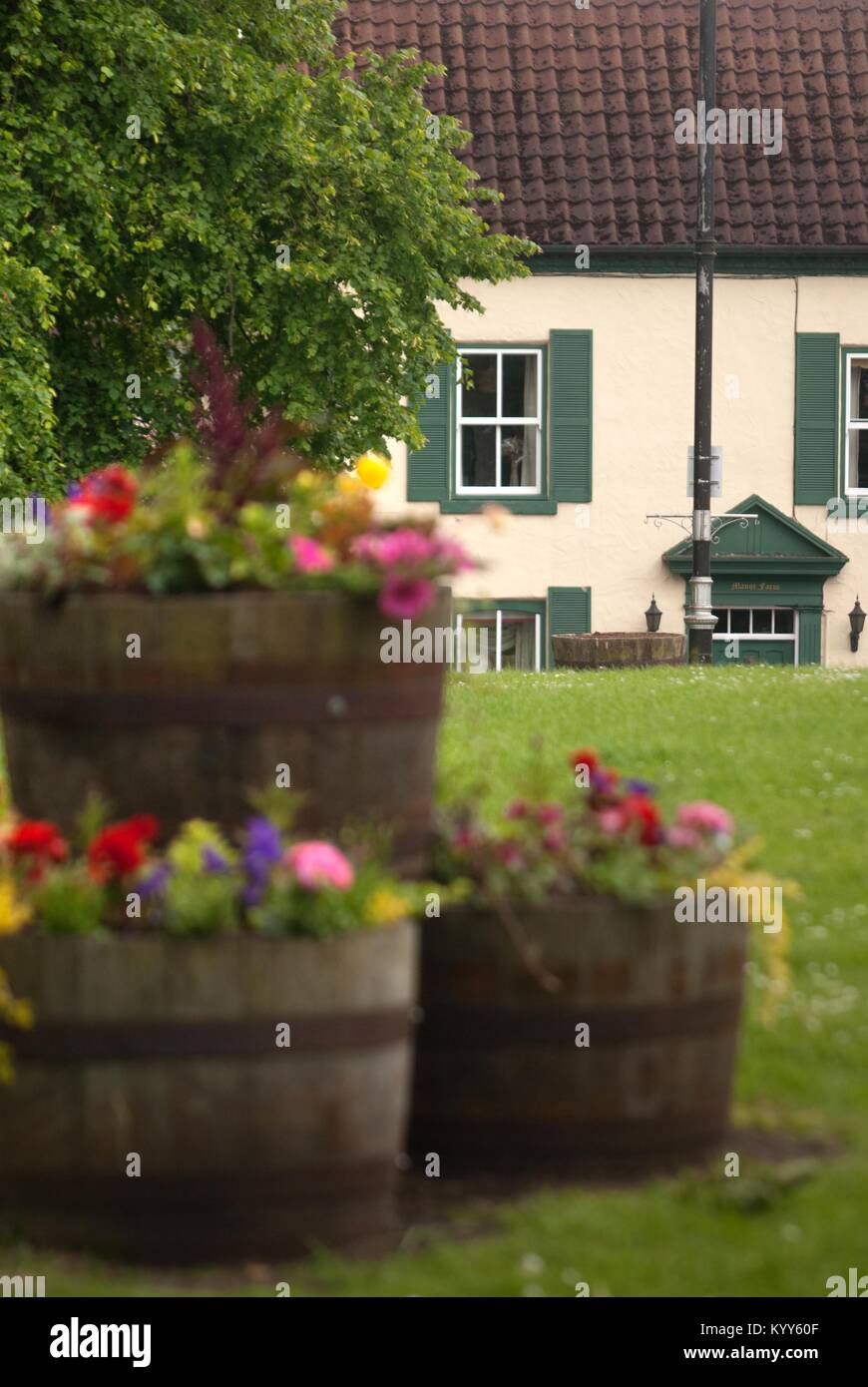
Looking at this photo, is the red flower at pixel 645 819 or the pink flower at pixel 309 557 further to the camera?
the red flower at pixel 645 819

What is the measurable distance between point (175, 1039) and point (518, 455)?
23.7 meters

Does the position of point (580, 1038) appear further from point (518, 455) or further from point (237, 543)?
point (518, 455)

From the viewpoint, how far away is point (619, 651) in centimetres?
2005

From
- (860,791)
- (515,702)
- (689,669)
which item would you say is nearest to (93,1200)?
(860,791)

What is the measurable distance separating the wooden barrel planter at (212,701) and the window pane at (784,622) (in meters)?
23.4

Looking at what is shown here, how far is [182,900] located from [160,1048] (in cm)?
33

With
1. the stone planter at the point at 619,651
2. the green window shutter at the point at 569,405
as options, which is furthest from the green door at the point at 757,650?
the stone planter at the point at 619,651

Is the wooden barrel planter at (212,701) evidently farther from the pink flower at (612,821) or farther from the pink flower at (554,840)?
the pink flower at (612,821)

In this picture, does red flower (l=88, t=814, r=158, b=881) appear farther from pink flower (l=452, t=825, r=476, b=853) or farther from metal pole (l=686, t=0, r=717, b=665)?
metal pole (l=686, t=0, r=717, b=665)

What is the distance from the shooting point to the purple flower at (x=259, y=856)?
4.64m

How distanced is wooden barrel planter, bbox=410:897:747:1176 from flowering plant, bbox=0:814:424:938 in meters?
0.36

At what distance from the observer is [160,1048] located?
4520 millimetres
